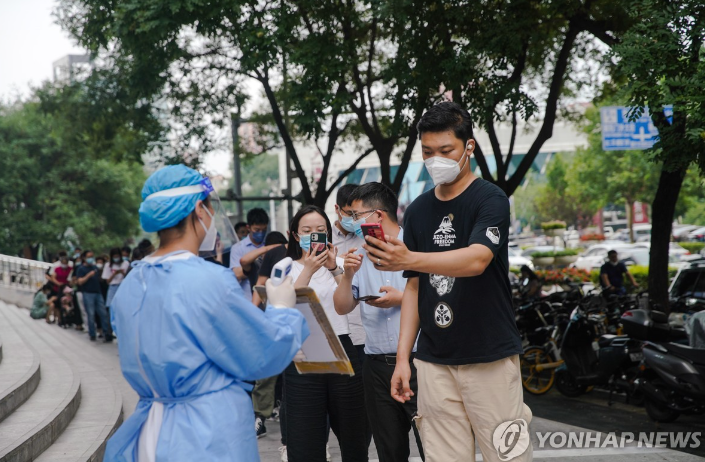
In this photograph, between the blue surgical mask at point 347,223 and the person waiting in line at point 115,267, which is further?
the person waiting in line at point 115,267

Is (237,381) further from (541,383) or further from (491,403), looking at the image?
(541,383)

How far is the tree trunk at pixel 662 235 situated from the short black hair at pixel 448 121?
8836 millimetres

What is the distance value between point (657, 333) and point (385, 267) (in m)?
6.53

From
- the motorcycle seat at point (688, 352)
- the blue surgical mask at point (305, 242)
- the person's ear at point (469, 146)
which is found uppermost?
the person's ear at point (469, 146)

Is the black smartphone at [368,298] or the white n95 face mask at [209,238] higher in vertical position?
the white n95 face mask at [209,238]

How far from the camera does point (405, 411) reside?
4.46 metres

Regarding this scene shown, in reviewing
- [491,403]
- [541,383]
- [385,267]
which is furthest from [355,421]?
[541,383]

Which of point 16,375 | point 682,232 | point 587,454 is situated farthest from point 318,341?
point 682,232

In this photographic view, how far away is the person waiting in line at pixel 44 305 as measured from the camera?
20922 mm

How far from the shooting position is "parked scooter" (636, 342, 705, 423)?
7.65 metres

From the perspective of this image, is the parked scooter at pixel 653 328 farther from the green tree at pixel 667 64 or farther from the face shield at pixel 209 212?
the face shield at pixel 209 212

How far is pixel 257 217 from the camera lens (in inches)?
354

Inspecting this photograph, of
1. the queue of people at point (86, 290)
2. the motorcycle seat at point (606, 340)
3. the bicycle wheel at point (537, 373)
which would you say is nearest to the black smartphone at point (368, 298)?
the motorcycle seat at point (606, 340)

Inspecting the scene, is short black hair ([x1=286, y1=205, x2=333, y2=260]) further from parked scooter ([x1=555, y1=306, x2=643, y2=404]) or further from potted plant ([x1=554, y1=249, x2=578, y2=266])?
potted plant ([x1=554, y1=249, x2=578, y2=266])
